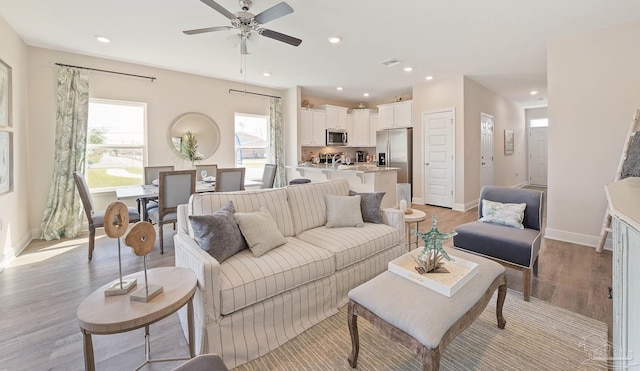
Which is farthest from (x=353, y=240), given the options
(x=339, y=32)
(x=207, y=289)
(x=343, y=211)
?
(x=339, y=32)

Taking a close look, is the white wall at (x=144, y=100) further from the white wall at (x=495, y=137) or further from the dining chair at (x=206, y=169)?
the white wall at (x=495, y=137)

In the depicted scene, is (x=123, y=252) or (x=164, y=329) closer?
(x=164, y=329)

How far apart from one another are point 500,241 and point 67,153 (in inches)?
224

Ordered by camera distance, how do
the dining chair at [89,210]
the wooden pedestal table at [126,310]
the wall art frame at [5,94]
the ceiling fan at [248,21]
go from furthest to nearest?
the dining chair at [89,210]
the wall art frame at [5,94]
the ceiling fan at [248,21]
the wooden pedestal table at [126,310]

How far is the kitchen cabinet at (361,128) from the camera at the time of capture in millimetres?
7699

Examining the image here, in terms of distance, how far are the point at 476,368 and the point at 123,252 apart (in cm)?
389

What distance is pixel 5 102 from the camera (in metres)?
3.15

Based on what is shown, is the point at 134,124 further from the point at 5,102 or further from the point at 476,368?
the point at 476,368

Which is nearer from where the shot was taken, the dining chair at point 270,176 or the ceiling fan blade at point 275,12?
the ceiling fan blade at point 275,12

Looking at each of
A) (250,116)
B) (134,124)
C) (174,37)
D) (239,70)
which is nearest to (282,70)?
(239,70)

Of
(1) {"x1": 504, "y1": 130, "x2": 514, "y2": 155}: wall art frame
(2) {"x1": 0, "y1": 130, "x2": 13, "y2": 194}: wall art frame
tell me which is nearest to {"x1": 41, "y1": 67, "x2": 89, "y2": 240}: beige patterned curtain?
(2) {"x1": 0, "y1": 130, "x2": 13, "y2": 194}: wall art frame

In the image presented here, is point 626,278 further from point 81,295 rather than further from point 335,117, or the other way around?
point 335,117

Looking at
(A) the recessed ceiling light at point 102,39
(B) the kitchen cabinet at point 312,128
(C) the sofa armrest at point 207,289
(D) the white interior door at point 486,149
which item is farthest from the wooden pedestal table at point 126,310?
(D) the white interior door at point 486,149

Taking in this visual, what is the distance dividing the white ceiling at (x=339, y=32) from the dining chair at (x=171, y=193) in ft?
5.83
